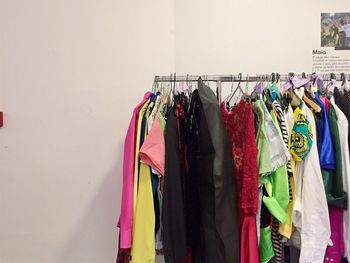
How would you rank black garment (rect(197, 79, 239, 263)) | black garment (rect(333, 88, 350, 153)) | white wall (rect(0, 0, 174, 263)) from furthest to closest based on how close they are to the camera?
white wall (rect(0, 0, 174, 263)), black garment (rect(333, 88, 350, 153)), black garment (rect(197, 79, 239, 263))

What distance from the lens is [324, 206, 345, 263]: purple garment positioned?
39.7 inches

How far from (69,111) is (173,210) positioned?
0.86m

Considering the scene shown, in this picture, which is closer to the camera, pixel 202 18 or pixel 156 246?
pixel 156 246

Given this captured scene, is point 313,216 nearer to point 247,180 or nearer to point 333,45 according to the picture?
point 247,180

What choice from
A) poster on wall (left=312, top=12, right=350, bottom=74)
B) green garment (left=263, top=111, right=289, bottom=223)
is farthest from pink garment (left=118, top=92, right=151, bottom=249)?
poster on wall (left=312, top=12, right=350, bottom=74)

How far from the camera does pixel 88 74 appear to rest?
1.49 metres

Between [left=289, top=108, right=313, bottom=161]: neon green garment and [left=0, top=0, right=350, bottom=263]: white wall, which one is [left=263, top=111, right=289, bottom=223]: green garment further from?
[left=0, top=0, right=350, bottom=263]: white wall

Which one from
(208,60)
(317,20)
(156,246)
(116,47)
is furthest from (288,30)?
(156,246)

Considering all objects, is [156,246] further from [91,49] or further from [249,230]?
[91,49]

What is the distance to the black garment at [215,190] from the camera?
918mm

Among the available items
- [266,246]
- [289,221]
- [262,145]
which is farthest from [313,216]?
[262,145]

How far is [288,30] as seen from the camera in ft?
4.90

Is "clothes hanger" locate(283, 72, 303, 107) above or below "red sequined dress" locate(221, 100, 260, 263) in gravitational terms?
above

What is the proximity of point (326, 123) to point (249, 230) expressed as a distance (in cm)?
47
